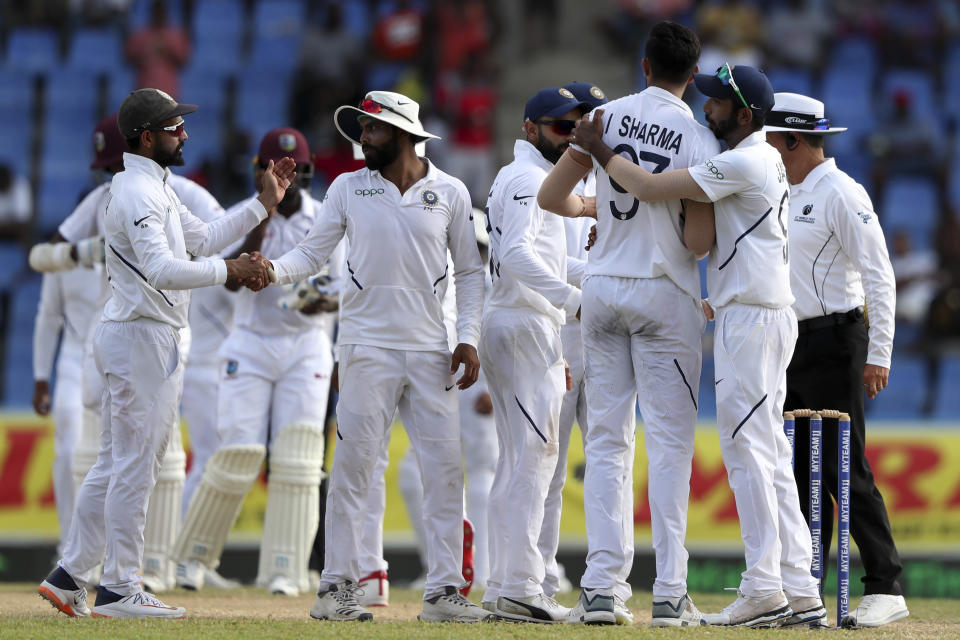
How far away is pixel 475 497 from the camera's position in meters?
10.5

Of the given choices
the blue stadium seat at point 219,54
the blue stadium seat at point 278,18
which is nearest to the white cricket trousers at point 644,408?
the blue stadium seat at point 219,54

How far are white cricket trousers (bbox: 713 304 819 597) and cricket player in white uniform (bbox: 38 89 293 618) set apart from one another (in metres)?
2.36

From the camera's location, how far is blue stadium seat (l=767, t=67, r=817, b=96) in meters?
18.6

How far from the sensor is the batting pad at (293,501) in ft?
30.5

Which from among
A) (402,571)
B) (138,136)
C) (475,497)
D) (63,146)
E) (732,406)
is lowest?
(402,571)

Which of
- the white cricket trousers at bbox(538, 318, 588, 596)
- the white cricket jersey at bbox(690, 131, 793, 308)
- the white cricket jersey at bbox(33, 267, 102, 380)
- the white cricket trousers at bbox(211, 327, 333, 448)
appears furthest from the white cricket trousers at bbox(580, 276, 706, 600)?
the white cricket jersey at bbox(33, 267, 102, 380)

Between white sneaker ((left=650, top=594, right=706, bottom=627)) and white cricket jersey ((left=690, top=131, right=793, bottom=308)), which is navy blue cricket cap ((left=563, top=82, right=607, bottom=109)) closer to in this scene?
white cricket jersey ((left=690, top=131, right=793, bottom=308))

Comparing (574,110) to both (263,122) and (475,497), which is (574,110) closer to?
(475,497)

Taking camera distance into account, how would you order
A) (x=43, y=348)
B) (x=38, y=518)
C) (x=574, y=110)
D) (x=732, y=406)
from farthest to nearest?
1. (x=38, y=518)
2. (x=43, y=348)
3. (x=574, y=110)
4. (x=732, y=406)

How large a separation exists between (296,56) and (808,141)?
13.1m

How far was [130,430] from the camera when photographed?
726cm

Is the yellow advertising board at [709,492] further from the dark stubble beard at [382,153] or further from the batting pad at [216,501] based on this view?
the dark stubble beard at [382,153]

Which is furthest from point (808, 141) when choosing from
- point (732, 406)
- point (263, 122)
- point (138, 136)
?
point (263, 122)

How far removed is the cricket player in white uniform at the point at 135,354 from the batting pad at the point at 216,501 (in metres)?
1.80
